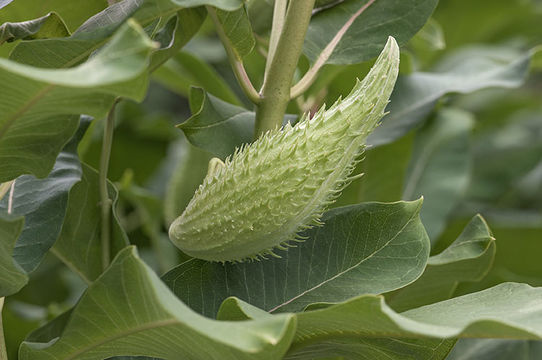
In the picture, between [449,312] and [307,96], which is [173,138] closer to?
[307,96]

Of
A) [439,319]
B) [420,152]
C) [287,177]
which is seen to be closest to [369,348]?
[439,319]

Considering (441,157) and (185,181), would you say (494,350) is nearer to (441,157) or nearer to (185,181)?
(441,157)

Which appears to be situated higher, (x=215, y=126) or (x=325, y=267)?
(x=215, y=126)

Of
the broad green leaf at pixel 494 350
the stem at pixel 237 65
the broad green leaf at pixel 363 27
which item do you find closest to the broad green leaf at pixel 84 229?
the stem at pixel 237 65

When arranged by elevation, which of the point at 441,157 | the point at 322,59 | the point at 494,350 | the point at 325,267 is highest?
the point at 322,59

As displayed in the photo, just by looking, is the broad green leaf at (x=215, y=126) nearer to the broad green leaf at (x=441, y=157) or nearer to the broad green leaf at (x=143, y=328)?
the broad green leaf at (x=143, y=328)

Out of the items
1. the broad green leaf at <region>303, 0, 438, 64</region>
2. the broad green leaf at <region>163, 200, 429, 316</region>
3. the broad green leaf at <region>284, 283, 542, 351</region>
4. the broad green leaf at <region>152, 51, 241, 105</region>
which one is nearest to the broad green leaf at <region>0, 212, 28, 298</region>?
the broad green leaf at <region>163, 200, 429, 316</region>

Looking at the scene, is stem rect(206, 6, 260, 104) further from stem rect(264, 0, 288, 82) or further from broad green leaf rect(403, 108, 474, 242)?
broad green leaf rect(403, 108, 474, 242)
